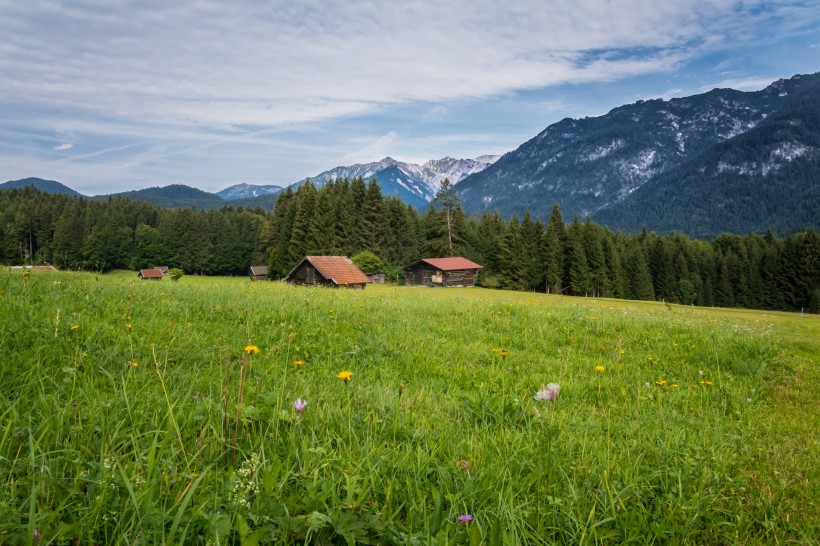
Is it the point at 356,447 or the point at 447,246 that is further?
the point at 447,246

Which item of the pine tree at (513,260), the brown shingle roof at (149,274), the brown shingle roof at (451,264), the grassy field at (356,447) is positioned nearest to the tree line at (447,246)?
the pine tree at (513,260)

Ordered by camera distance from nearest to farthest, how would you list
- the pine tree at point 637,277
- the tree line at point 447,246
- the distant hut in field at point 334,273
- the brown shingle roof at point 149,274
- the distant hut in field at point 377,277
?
1. the distant hut in field at point 334,273
2. the brown shingle roof at point 149,274
3. the distant hut in field at point 377,277
4. the tree line at point 447,246
5. the pine tree at point 637,277

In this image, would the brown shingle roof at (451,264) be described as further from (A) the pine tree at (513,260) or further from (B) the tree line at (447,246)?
(A) the pine tree at (513,260)

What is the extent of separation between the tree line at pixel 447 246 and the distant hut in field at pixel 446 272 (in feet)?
16.9

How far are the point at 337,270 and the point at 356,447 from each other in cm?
4059

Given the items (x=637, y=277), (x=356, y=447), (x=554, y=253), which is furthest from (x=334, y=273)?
(x=637, y=277)

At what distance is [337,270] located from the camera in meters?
42.2

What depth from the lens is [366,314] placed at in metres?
7.52

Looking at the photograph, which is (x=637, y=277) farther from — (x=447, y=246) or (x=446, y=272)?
(x=446, y=272)

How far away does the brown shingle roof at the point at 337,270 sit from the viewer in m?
40.7

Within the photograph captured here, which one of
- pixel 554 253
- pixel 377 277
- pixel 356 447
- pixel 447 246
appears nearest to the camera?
pixel 356 447

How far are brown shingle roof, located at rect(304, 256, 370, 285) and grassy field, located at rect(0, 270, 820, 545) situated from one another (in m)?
35.5

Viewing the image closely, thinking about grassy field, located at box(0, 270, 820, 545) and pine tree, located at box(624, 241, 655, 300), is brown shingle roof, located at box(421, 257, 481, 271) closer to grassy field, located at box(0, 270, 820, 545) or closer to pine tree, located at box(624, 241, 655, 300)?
pine tree, located at box(624, 241, 655, 300)

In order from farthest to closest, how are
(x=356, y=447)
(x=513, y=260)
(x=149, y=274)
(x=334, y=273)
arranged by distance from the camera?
1. (x=513, y=260)
2. (x=149, y=274)
3. (x=334, y=273)
4. (x=356, y=447)
